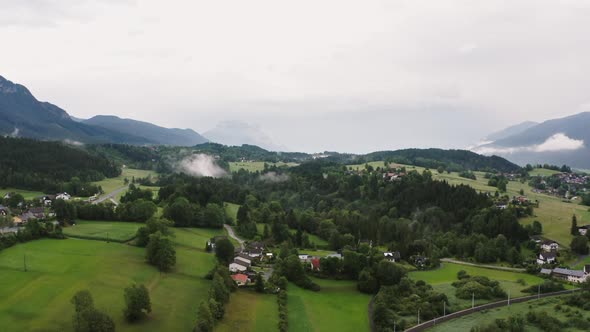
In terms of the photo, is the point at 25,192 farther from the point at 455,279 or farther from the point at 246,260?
the point at 455,279

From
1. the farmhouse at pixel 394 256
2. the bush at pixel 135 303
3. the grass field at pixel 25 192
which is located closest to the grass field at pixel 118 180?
the grass field at pixel 25 192

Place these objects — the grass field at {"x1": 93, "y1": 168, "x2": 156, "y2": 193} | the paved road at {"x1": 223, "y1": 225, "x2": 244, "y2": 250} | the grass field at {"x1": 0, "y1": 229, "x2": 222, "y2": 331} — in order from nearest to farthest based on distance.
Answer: the grass field at {"x1": 0, "y1": 229, "x2": 222, "y2": 331}
the paved road at {"x1": 223, "y1": 225, "x2": 244, "y2": 250}
the grass field at {"x1": 93, "y1": 168, "x2": 156, "y2": 193}

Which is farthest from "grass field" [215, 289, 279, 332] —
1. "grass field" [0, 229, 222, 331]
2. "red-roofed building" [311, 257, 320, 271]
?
"red-roofed building" [311, 257, 320, 271]

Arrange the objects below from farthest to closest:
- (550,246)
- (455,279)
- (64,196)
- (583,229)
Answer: (64,196) → (583,229) → (550,246) → (455,279)

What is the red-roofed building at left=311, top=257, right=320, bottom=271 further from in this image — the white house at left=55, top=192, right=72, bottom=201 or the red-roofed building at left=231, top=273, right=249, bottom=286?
the white house at left=55, top=192, right=72, bottom=201

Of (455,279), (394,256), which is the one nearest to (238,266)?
(394,256)

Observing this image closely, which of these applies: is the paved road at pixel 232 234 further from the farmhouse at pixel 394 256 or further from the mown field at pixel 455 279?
the mown field at pixel 455 279
